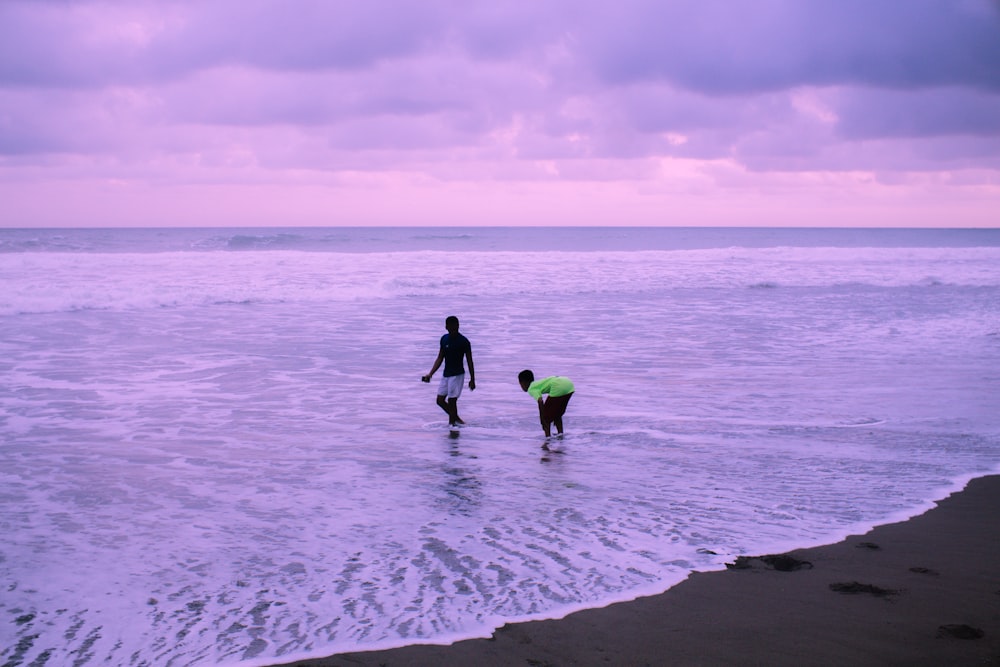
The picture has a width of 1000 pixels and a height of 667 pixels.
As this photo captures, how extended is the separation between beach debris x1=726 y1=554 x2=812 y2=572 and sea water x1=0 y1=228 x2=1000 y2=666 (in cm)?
15

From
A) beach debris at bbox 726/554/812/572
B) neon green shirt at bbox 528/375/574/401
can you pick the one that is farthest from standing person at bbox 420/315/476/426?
beach debris at bbox 726/554/812/572

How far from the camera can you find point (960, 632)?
14.6 feet

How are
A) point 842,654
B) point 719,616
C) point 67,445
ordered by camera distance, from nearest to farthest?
point 842,654
point 719,616
point 67,445

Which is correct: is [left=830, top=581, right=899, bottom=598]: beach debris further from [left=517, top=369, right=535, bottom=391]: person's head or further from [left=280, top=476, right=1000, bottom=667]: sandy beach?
[left=517, top=369, right=535, bottom=391]: person's head

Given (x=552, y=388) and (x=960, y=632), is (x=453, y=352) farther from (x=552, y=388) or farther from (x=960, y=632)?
(x=960, y=632)

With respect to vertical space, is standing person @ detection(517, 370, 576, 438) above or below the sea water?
above

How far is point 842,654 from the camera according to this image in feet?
13.9

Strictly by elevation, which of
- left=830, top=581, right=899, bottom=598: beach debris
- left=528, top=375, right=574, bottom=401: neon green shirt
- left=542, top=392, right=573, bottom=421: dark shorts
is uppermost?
left=528, top=375, right=574, bottom=401: neon green shirt

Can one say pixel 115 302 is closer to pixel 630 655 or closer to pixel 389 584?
pixel 389 584

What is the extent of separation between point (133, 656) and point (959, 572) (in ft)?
16.0

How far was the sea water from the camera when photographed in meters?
5.03

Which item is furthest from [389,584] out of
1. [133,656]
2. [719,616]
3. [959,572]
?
[959,572]

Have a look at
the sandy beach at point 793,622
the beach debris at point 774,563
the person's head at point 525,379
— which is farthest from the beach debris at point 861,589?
the person's head at point 525,379

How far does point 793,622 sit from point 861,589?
2.38 ft
